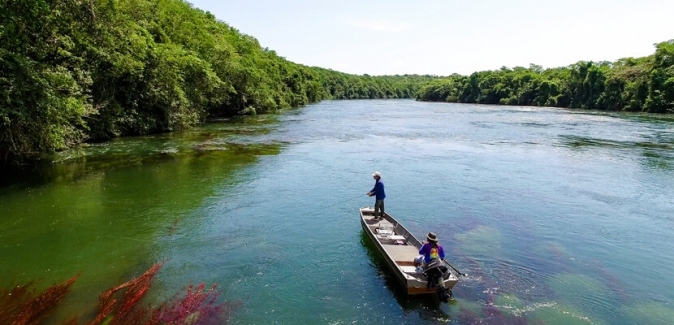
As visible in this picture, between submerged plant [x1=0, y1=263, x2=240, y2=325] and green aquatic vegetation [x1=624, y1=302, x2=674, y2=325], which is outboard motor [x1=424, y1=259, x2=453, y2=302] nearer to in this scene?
green aquatic vegetation [x1=624, y1=302, x2=674, y2=325]

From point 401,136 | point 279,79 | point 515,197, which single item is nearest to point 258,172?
point 515,197

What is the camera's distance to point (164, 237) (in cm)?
1548

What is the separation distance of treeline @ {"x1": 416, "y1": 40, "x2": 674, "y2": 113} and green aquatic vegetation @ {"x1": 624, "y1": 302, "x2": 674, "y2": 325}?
2916 inches

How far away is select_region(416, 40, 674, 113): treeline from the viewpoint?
7269 cm

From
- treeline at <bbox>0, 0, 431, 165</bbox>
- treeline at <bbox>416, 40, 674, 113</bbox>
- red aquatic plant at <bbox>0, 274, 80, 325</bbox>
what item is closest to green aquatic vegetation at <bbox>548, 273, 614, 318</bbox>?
red aquatic plant at <bbox>0, 274, 80, 325</bbox>

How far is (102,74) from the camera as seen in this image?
108 ft

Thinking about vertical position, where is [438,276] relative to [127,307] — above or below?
above

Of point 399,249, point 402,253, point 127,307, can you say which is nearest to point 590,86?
point 399,249

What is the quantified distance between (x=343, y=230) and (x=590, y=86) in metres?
94.5

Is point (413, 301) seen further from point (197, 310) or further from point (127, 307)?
point (127, 307)

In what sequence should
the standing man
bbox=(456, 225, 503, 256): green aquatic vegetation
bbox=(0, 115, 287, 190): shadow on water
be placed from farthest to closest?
bbox=(0, 115, 287, 190): shadow on water
the standing man
bbox=(456, 225, 503, 256): green aquatic vegetation

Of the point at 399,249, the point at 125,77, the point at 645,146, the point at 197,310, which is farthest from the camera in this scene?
the point at 125,77

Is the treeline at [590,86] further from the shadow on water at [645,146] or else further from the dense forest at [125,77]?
the shadow on water at [645,146]

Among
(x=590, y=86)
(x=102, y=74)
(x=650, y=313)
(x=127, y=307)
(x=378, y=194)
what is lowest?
(x=650, y=313)
